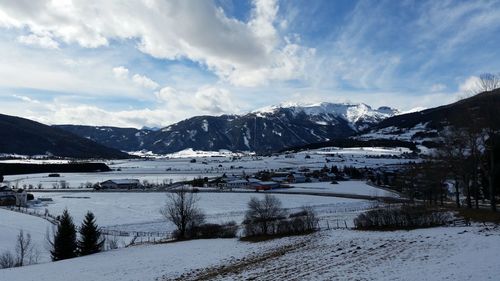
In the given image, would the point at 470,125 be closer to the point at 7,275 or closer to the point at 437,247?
the point at 437,247

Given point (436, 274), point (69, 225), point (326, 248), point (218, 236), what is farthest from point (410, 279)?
point (69, 225)

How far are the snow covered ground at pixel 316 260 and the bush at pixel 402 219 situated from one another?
190 inches

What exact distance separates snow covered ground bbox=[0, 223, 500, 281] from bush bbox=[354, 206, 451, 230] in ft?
15.9

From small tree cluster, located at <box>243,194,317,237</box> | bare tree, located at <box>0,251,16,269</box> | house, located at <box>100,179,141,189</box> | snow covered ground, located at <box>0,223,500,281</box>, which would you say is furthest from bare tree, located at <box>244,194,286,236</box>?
house, located at <box>100,179,141,189</box>

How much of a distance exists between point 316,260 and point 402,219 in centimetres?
2014

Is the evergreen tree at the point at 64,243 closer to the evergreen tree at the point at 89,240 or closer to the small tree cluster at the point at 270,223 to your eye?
the evergreen tree at the point at 89,240

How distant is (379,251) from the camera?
26.7 metres

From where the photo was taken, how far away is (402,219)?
42688 millimetres

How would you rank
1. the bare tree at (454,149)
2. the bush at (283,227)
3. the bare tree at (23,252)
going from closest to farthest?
the bare tree at (454,149) < the bare tree at (23,252) < the bush at (283,227)

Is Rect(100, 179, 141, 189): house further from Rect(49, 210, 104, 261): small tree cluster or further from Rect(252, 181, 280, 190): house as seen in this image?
Rect(49, 210, 104, 261): small tree cluster

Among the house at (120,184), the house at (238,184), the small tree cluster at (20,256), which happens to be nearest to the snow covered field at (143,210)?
the small tree cluster at (20,256)

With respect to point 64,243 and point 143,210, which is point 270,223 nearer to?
point 64,243

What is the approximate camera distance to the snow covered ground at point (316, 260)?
19784 millimetres

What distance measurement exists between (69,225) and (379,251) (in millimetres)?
35162
